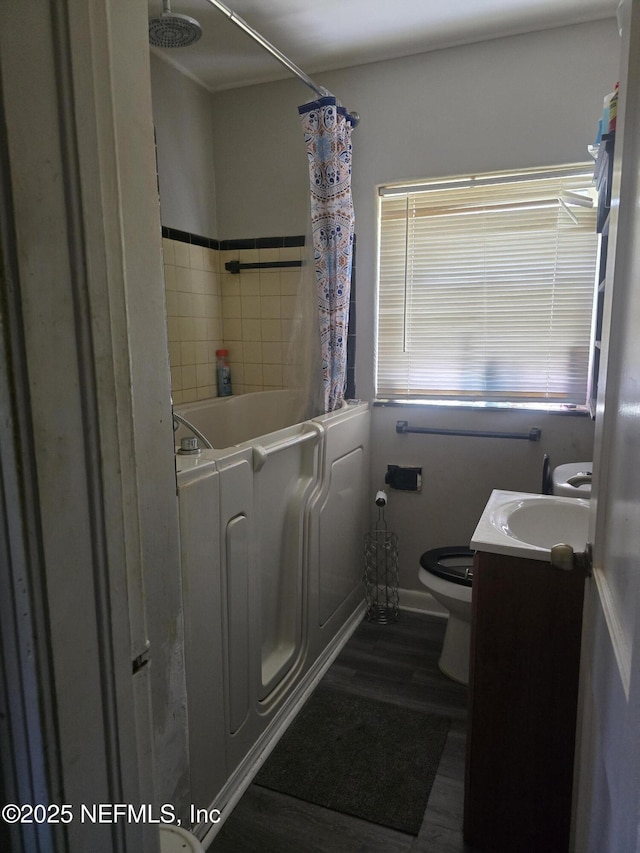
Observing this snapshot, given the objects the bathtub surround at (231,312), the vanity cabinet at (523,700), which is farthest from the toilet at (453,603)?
the bathtub surround at (231,312)

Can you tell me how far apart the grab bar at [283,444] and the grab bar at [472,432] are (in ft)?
2.05

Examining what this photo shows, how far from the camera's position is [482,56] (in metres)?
2.21

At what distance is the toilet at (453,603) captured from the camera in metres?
2.00

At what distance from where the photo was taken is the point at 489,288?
2.37m

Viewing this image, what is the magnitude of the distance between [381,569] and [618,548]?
81.5 inches

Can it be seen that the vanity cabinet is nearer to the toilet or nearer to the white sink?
the white sink

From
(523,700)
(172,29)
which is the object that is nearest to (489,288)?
(172,29)

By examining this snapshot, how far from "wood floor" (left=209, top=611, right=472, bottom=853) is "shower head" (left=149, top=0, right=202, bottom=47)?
92.1 inches

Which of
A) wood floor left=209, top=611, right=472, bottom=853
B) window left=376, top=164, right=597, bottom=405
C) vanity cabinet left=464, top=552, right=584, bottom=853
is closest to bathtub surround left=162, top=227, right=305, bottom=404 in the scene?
window left=376, top=164, right=597, bottom=405

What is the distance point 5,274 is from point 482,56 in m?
2.40

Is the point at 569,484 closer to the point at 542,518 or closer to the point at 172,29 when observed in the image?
the point at 542,518

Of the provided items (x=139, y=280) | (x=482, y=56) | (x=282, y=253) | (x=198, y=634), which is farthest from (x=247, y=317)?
(x=139, y=280)

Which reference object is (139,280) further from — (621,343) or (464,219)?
(464,219)

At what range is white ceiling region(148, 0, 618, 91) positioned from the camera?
1977 mm
